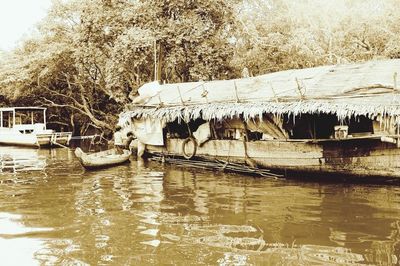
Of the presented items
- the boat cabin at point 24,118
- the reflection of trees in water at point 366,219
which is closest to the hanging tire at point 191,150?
the reflection of trees in water at point 366,219

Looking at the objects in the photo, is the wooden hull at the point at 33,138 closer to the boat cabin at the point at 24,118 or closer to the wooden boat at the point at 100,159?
the boat cabin at the point at 24,118

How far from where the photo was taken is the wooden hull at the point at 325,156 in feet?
34.5

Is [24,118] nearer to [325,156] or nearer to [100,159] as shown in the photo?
[100,159]

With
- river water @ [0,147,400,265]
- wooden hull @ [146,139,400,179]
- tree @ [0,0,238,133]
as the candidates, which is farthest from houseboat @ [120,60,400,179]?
tree @ [0,0,238,133]

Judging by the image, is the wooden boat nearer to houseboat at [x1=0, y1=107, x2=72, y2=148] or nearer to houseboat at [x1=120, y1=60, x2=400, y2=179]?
houseboat at [x1=120, y1=60, x2=400, y2=179]

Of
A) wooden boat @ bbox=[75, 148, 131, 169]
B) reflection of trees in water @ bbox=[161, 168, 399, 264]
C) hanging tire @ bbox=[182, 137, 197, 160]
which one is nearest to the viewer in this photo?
reflection of trees in water @ bbox=[161, 168, 399, 264]

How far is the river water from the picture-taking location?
5965 mm

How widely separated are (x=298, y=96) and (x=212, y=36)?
983cm

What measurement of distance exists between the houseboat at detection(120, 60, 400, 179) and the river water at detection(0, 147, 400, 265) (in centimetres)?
71

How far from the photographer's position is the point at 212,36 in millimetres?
20453

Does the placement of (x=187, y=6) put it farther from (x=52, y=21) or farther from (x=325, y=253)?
(x=325, y=253)

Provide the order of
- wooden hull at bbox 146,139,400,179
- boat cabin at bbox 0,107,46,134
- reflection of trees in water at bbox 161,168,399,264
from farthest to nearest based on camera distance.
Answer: boat cabin at bbox 0,107,46,134 → wooden hull at bbox 146,139,400,179 → reflection of trees in water at bbox 161,168,399,264

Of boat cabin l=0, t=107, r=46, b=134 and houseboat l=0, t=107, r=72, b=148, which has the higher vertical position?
boat cabin l=0, t=107, r=46, b=134

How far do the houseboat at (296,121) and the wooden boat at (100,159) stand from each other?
133 cm
